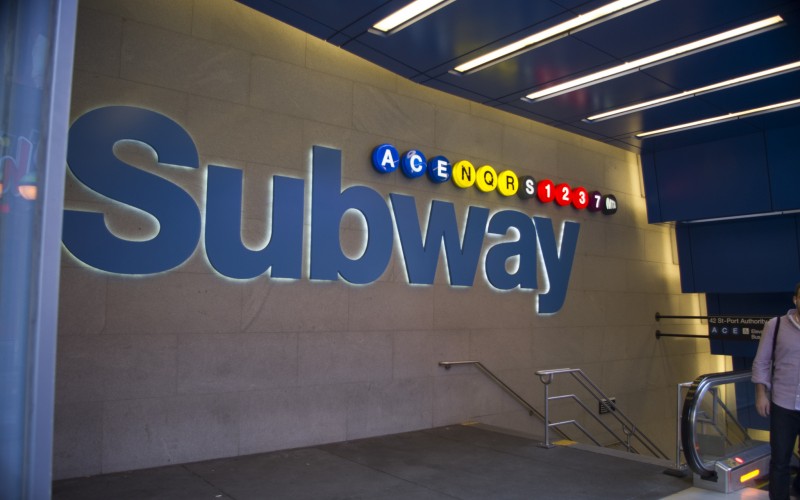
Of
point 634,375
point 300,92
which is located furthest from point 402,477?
point 634,375

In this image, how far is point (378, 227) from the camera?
22.2 ft

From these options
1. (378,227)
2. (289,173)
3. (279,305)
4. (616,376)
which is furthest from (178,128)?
(616,376)

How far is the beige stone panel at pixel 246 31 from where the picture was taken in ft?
18.5

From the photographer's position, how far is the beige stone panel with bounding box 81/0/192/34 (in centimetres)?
506

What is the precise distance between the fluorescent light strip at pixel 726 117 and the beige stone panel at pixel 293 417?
6.19 metres

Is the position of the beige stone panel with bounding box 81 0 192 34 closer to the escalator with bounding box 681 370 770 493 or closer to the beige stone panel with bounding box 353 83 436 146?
the beige stone panel with bounding box 353 83 436 146

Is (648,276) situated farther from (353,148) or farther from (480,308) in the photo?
(353,148)

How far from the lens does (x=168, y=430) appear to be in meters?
5.19

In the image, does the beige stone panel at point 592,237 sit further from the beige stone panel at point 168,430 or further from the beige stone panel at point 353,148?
the beige stone panel at point 168,430

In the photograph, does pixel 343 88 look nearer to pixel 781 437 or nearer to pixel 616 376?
pixel 781 437

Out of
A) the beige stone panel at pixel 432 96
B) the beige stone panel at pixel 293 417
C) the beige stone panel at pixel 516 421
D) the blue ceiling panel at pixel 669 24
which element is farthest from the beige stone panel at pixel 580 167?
the beige stone panel at pixel 293 417

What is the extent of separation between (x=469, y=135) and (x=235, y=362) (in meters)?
4.36

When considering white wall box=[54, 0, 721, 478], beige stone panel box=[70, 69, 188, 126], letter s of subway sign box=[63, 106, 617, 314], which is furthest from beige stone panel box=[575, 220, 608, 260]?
beige stone panel box=[70, 69, 188, 126]

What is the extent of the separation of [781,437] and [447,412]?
→ 3.95 metres
